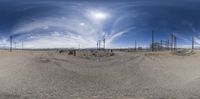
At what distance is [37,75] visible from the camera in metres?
22.3

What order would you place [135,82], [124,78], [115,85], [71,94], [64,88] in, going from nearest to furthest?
[71,94]
[64,88]
[115,85]
[135,82]
[124,78]

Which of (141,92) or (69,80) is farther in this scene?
(69,80)

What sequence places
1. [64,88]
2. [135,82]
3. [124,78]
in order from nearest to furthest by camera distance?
1. [64,88]
2. [135,82]
3. [124,78]

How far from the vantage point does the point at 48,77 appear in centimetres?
2152

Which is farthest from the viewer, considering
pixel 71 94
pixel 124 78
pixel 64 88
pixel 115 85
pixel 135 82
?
pixel 124 78

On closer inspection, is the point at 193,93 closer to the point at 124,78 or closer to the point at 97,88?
the point at 97,88

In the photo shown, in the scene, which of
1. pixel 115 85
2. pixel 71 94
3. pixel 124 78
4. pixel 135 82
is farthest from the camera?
pixel 124 78

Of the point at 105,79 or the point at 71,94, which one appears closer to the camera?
the point at 71,94

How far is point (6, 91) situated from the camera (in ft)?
51.3

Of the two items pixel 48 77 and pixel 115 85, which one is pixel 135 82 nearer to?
pixel 115 85

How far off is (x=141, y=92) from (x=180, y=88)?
8.51 feet

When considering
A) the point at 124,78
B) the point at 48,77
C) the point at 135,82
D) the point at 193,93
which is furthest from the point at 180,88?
the point at 48,77

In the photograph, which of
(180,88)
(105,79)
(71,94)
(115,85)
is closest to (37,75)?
(105,79)

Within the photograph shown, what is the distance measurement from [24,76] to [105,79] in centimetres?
523
